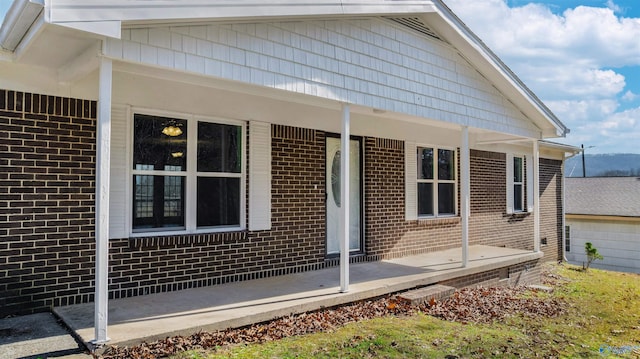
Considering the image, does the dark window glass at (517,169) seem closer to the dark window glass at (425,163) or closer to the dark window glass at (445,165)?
the dark window glass at (445,165)

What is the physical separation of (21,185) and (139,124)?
1502 mm

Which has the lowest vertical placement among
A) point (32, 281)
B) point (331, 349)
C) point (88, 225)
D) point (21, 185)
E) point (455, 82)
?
point (331, 349)

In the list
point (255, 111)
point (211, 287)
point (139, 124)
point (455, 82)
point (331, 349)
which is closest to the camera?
point (331, 349)

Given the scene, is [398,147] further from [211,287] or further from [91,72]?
[91,72]

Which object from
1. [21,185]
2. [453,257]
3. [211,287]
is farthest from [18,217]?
[453,257]

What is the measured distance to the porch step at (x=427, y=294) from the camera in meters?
6.26

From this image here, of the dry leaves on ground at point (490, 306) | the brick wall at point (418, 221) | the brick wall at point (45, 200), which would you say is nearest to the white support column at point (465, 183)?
the dry leaves on ground at point (490, 306)

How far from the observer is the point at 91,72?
4535mm

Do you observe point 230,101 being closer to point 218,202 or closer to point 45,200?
point 218,202

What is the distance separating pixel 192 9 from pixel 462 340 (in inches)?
176

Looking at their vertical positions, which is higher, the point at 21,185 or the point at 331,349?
the point at 21,185

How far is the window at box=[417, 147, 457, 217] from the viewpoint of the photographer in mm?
9820

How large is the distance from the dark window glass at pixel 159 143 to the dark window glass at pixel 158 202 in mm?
163

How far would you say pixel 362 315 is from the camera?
5605 millimetres
